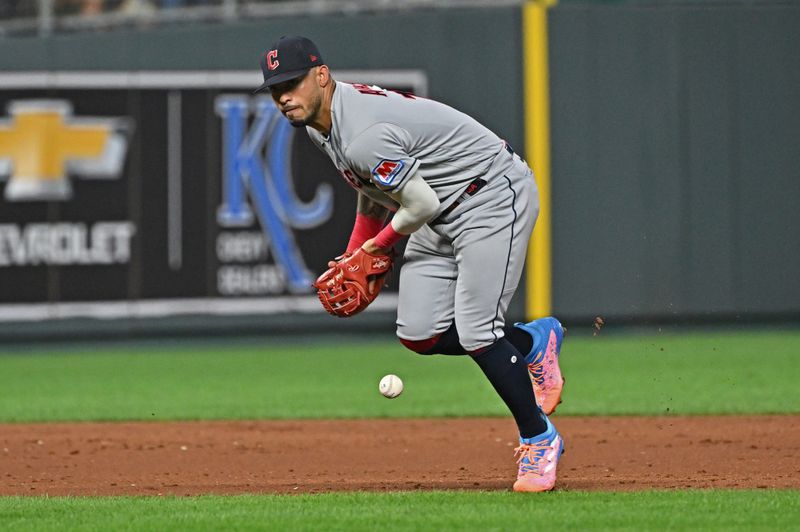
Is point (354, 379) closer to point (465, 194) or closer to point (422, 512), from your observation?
point (465, 194)

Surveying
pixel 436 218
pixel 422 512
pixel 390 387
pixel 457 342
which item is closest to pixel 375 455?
pixel 390 387

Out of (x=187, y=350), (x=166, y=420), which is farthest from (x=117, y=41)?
(x=166, y=420)

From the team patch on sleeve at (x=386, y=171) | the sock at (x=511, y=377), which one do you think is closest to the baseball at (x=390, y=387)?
the sock at (x=511, y=377)

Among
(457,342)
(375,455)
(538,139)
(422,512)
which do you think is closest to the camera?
(422,512)

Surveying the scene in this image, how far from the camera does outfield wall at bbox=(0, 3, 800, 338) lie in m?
13.5

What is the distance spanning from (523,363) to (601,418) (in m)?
3.27

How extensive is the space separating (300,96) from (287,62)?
0.13 meters

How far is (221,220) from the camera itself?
42.8 feet

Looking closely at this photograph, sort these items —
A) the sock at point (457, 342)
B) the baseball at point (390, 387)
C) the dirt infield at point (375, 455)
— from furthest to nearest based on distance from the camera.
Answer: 1. the dirt infield at point (375, 455)
2. the baseball at point (390, 387)
3. the sock at point (457, 342)

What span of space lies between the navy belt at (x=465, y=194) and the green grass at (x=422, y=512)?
1029mm

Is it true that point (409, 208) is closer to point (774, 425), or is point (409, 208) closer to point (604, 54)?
point (774, 425)

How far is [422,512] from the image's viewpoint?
4754 mm

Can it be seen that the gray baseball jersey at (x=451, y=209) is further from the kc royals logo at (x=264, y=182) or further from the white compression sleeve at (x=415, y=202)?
the kc royals logo at (x=264, y=182)

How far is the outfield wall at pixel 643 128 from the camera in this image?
13516 millimetres
